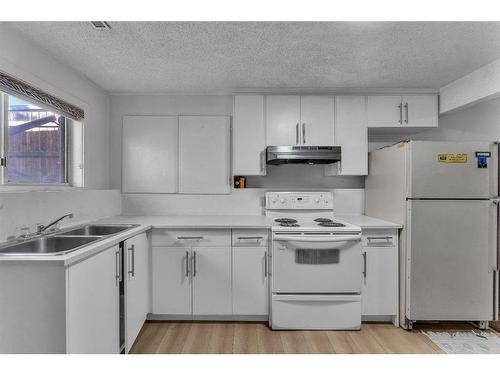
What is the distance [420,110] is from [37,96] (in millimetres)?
3427

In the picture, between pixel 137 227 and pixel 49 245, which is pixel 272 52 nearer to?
pixel 137 227

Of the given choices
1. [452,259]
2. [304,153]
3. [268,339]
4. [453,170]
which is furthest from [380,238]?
[268,339]

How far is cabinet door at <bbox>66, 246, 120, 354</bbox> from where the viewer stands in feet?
4.18

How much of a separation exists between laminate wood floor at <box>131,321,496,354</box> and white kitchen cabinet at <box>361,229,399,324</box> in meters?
0.17

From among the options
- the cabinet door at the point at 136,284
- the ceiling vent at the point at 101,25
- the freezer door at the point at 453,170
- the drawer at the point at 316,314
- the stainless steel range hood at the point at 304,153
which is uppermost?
the ceiling vent at the point at 101,25

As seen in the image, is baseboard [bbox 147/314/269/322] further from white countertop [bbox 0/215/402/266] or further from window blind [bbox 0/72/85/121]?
window blind [bbox 0/72/85/121]

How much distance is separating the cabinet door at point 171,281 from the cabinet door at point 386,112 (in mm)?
2299

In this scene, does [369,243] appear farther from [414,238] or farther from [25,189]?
[25,189]

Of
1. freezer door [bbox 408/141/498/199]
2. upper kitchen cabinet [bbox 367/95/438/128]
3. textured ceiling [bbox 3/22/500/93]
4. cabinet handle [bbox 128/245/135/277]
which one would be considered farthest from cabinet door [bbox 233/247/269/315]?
upper kitchen cabinet [bbox 367/95/438/128]

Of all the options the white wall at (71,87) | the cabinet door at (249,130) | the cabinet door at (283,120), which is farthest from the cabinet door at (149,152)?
the cabinet door at (283,120)

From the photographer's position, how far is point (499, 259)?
7.34ft

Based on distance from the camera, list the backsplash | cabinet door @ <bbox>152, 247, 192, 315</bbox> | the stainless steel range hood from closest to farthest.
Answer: cabinet door @ <bbox>152, 247, 192, 315</bbox>
the stainless steel range hood
the backsplash

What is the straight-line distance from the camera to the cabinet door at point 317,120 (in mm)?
2832

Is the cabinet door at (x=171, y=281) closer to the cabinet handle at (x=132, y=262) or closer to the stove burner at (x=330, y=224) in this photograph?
the cabinet handle at (x=132, y=262)
